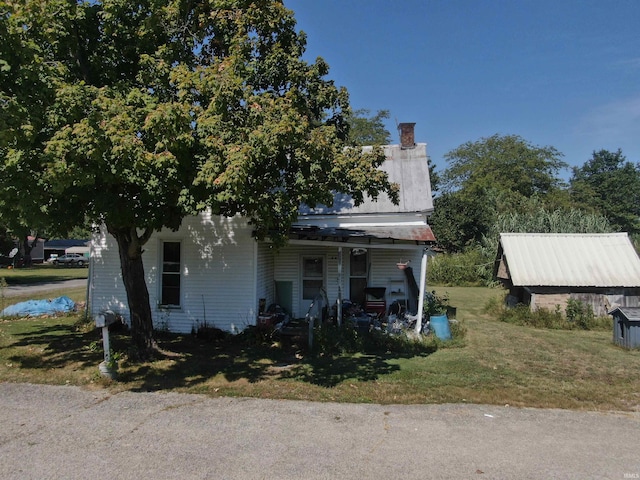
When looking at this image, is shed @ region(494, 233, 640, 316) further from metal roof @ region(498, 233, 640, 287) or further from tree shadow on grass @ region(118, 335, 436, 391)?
tree shadow on grass @ region(118, 335, 436, 391)

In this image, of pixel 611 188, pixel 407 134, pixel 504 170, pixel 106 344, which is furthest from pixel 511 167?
pixel 106 344

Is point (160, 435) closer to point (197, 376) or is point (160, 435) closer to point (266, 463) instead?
point (266, 463)

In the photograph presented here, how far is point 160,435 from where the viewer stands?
17.9ft

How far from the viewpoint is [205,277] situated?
1217 centimetres

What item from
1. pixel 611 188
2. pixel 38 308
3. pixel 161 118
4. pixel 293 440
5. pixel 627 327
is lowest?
pixel 293 440

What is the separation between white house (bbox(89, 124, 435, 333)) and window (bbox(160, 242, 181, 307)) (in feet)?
0.09

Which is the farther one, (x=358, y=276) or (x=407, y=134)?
(x=407, y=134)

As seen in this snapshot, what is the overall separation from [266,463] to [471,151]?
64.5 meters

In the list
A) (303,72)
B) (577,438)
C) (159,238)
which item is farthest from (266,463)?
(159,238)

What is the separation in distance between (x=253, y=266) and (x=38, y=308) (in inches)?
337

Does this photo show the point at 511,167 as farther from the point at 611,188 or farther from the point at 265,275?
the point at 265,275

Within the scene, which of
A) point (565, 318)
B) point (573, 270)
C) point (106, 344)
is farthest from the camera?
point (573, 270)

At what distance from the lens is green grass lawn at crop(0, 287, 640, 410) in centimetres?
717

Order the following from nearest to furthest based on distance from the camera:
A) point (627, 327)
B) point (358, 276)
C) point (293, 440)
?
point (293, 440), point (627, 327), point (358, 276)
